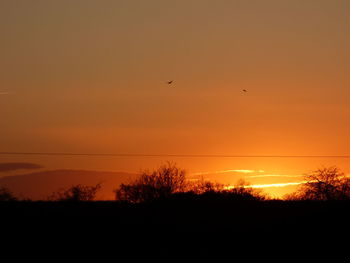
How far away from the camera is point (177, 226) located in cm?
3634

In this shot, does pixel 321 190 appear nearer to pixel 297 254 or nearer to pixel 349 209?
pixel 349 209

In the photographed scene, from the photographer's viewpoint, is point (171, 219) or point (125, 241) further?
point (171, 219)

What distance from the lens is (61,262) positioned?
3025 centimetres

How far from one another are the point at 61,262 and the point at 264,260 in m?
8.75

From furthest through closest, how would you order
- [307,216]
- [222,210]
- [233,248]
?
[222,210] → [307,216] → [233,248]

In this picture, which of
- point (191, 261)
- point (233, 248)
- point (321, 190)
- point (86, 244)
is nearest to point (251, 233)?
point (233, 248)

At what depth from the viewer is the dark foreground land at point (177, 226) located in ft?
109

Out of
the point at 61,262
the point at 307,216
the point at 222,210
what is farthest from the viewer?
the point at 222,210

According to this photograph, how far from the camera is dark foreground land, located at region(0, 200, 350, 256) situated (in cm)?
3316

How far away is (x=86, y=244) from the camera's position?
32.8 m

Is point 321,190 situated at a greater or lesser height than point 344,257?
greater

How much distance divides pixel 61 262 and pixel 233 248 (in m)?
7.84

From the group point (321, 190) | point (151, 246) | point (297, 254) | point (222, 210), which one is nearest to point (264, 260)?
point (297, 254)

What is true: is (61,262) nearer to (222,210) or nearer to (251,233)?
(251,233)
